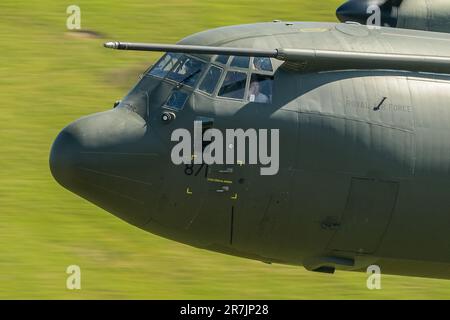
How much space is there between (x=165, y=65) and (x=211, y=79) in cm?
79

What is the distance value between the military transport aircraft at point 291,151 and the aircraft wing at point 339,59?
0.05 feet

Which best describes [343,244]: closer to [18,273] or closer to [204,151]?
[204,151]

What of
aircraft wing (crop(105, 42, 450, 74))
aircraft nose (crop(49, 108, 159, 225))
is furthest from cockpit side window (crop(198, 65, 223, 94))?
aircraft nose (crop(49, 108, 159, 225))

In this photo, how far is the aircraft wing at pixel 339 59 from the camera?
47.6ft

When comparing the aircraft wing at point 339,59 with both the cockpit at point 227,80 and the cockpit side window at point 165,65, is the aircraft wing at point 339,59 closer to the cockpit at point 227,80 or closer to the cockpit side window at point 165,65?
the cockpit at point 227,80

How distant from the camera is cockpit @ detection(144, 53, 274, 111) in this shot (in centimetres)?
1481

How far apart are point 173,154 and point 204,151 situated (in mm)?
389

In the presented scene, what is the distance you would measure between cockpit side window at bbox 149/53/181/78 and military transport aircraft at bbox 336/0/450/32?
3121mm

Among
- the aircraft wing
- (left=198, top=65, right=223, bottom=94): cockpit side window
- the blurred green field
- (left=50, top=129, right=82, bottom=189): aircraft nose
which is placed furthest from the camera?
the blurred green field

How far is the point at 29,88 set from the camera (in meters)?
27.0

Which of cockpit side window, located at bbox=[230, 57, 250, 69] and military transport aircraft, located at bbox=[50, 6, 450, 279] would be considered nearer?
military transport aircraft, located at bbox=[50, 6, 450, 279]

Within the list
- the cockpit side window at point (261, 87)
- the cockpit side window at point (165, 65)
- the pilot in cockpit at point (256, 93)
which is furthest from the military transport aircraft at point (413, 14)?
the cockpit side window at point (165, 65)

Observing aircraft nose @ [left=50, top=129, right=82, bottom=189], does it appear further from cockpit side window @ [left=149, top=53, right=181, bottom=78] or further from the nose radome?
cockpit side window @ [left=149, top=53, right=181, bottom=78]
